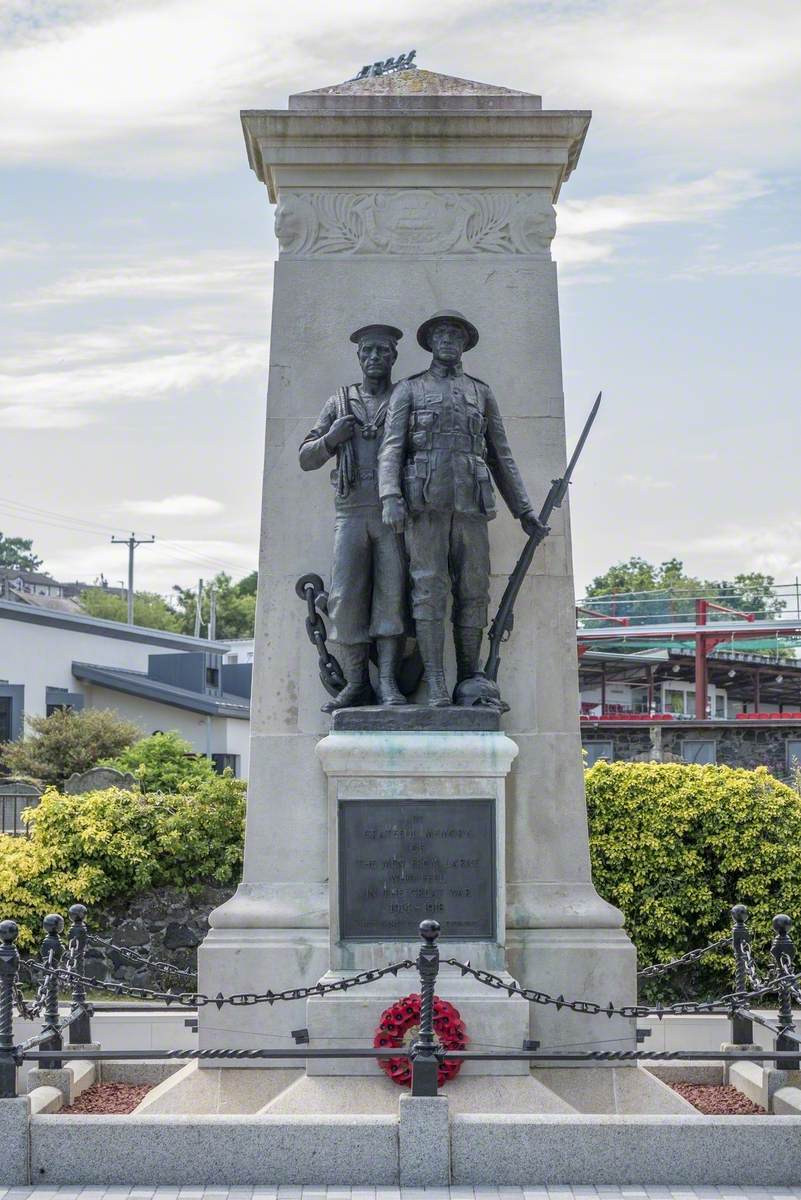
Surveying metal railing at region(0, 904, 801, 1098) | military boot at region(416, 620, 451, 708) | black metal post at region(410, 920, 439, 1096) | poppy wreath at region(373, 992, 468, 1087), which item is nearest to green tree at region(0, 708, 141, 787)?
metal railing at region(0, 904, 801, 1098)

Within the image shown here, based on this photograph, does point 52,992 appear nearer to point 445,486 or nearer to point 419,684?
point 419,684

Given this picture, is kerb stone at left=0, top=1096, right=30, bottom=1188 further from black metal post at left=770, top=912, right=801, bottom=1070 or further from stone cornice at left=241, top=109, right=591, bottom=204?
stone cornice at left=241, top=109, right=591, bottom=204

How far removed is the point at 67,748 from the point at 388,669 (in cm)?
2671

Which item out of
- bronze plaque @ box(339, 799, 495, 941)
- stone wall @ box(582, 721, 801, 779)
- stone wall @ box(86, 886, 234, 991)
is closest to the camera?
bronze plaque @ box(339, 799, 495, 941)

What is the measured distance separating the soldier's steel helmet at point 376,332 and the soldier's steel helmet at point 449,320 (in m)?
0.18

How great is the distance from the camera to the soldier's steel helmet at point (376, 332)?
32.4 ft

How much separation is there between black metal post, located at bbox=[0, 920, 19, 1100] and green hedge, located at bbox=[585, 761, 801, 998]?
8.30 m

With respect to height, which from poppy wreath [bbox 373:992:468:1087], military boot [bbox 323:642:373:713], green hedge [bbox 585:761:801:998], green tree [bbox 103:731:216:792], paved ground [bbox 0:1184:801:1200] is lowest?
paved ground [bbox 0:1184:801:1200]

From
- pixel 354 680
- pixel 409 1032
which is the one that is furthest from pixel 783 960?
pixel 354 680

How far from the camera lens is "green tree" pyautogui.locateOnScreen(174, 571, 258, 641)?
378 feet

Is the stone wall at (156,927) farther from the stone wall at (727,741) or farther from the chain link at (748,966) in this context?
the stone wall at (727,741)

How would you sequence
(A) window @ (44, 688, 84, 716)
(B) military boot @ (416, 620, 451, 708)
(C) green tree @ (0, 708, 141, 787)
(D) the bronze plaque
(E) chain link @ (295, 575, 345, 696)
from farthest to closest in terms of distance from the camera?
(A) window @ (44, 688, 84, 716) < (C) green tree @ (0, 708, 141, 787) < (E) chain link @ (295, 575, 345, 696) < (B) military boot @ (416, 620, 451, 708) < (D) the bronze plaque

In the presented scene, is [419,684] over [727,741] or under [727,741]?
under

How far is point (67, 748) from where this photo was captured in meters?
35.2
